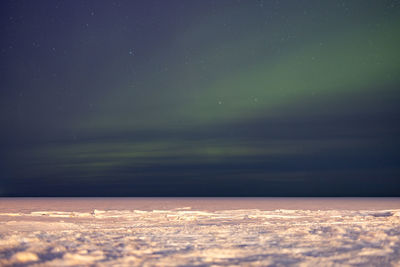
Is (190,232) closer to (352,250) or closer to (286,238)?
(286,238)

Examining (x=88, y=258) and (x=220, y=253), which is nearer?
(x=88, y=258)

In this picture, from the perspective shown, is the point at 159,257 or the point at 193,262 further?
the point at 159,257

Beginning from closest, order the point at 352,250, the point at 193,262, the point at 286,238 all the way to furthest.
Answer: the point at 193,262 < the point at 352,250 < the point at 286,238

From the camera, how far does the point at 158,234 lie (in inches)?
388

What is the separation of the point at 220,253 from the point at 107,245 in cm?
228

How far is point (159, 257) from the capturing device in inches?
265

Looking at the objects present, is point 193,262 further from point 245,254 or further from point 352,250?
point 352,250

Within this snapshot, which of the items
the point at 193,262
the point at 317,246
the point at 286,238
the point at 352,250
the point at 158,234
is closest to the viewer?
the point at 193,262

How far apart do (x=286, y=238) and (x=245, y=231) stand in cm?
171

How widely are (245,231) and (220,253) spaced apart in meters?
3.46

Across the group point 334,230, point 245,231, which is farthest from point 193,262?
point 334,230

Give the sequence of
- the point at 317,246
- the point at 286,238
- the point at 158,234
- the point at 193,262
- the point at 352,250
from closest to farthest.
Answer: the point at 193,262 < the point at 352,250 < the point at 317,246 < the point at 286,238 < the point at 158,234

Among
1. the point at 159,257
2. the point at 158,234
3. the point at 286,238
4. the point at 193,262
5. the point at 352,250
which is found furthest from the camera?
the point at 158,234

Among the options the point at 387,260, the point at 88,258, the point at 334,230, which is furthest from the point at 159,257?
the point at 334,230
